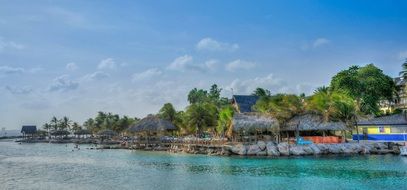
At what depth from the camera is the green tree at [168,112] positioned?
58853 mm

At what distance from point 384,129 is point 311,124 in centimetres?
781

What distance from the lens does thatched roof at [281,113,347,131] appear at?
37.2 m

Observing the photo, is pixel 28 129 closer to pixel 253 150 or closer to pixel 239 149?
pixel 239 149

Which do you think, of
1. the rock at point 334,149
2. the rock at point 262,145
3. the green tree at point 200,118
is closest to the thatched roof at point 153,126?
the green tree at point 200,118

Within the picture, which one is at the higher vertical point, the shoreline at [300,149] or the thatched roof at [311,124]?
the thatched roof at [311,124]

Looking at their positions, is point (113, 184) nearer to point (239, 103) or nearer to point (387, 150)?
point (387, 150)

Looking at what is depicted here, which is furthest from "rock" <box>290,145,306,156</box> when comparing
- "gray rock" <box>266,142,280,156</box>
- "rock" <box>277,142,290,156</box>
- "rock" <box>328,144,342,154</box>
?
"rock" <box>328,144,342,154</box>

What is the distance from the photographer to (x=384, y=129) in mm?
39375

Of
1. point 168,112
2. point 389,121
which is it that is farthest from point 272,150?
point 168,112

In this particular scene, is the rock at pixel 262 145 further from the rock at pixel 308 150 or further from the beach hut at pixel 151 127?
the beach hut at pixel 151 127

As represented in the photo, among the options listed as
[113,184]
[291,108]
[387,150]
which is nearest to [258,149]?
[291,108]

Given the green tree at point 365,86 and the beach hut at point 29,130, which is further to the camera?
the beach hut at point 29,130

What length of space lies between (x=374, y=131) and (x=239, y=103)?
52.7 feet

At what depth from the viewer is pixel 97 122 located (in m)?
88.0
